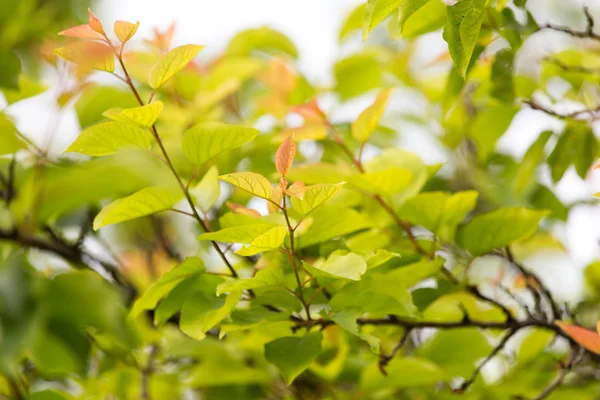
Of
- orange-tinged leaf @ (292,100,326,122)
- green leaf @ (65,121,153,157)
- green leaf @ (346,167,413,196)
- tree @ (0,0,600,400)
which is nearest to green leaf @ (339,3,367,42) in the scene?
tree @ (0,0,600,400)

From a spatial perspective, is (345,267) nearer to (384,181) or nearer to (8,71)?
(384,181)

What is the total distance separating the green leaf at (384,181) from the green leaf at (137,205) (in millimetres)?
171

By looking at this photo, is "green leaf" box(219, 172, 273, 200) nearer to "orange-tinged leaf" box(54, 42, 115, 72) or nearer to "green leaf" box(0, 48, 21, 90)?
"orange-tinged leaf" box(54, 42, 115, 72)

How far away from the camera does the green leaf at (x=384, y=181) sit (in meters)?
0.64

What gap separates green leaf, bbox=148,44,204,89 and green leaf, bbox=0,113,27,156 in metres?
0.15

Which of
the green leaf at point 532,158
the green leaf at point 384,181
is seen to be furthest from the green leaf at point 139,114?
the green leaf at point 532,158

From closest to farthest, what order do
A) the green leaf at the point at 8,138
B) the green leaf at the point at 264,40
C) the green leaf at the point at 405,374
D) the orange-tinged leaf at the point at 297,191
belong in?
the orange-tinged leaf at the point at 297,191 → the green leaf at the point at 8,138 → the green leaf at the point at 405,374 → the green leaf at the point at 264,40

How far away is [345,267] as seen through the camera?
503 mm

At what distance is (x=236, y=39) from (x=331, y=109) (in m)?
0.21

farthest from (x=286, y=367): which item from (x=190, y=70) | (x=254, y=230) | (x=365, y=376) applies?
(x=190, y=70)

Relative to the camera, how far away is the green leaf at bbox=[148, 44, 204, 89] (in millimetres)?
527

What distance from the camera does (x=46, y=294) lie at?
452 mm

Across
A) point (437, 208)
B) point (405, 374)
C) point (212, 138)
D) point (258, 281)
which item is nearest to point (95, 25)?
point (212, 138)

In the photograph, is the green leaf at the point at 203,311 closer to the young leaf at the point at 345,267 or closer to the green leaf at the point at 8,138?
the young leaf at the point at 345,267
